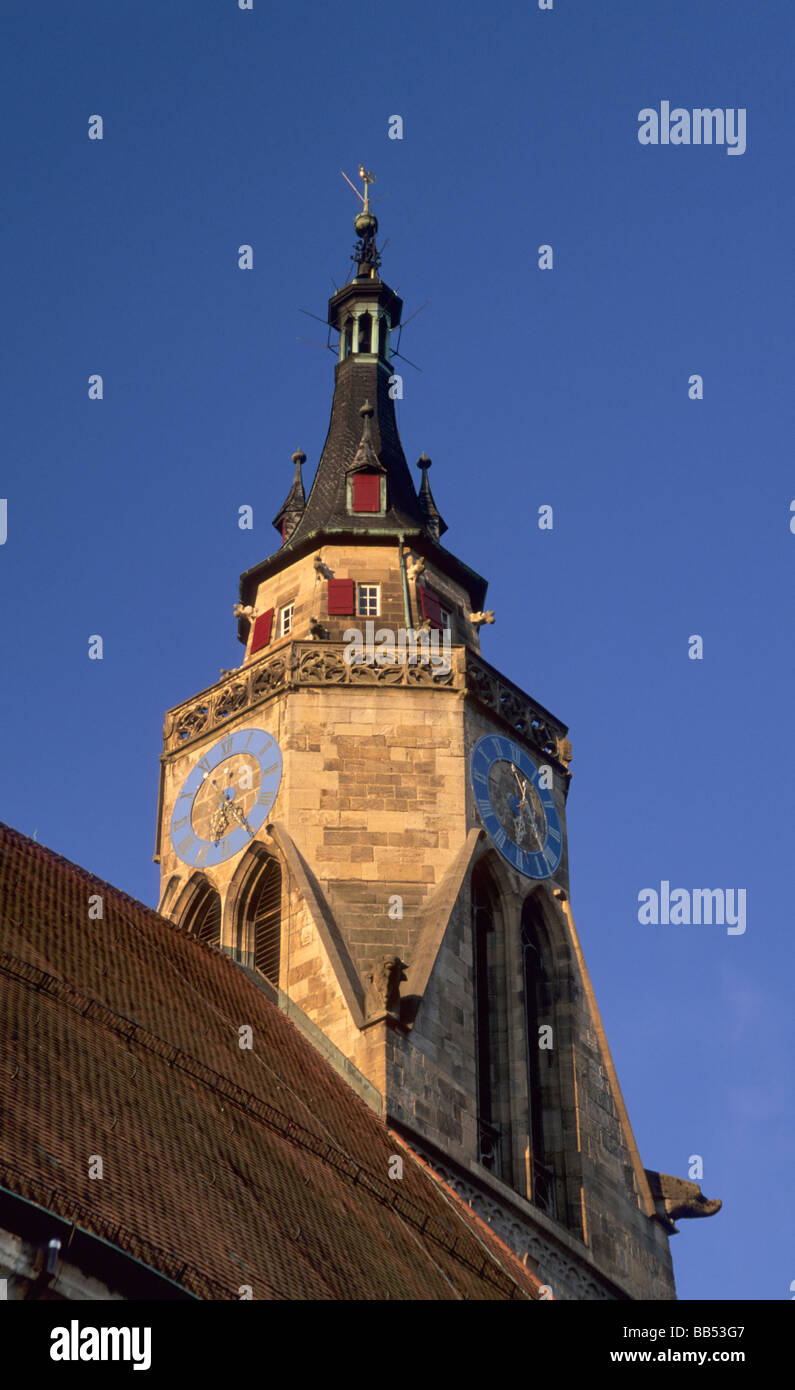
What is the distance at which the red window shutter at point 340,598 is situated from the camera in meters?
30.9

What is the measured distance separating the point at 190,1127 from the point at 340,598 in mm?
12512

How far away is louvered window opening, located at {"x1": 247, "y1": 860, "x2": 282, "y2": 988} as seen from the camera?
2748cm

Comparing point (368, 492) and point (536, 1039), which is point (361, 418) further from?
point (536, 1039)

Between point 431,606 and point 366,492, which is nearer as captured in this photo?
point 431,606

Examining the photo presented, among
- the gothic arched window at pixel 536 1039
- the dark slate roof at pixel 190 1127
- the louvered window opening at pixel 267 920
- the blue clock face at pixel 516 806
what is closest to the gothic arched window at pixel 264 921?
the louvered window opening at pixel 267 920

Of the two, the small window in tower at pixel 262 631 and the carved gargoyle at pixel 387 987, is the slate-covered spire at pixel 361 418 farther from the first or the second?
the carved gargoyle at pixel 387 987

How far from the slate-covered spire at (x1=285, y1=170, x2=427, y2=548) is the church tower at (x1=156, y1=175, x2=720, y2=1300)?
0.89 metres

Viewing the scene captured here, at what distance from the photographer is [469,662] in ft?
96.8

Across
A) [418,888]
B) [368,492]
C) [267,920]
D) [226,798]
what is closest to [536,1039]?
[418,888]

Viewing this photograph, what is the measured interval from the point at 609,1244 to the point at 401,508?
11495 mm

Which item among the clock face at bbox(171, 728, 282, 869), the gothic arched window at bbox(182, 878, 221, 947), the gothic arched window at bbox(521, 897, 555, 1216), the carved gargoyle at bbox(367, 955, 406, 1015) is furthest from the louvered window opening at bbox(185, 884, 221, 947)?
the gothic arched window at bbox(521, 897, 555, 1216)

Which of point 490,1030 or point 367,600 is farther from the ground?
point 367,600

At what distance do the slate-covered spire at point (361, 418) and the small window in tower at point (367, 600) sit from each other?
1.07 metres

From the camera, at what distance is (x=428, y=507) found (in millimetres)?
34469
